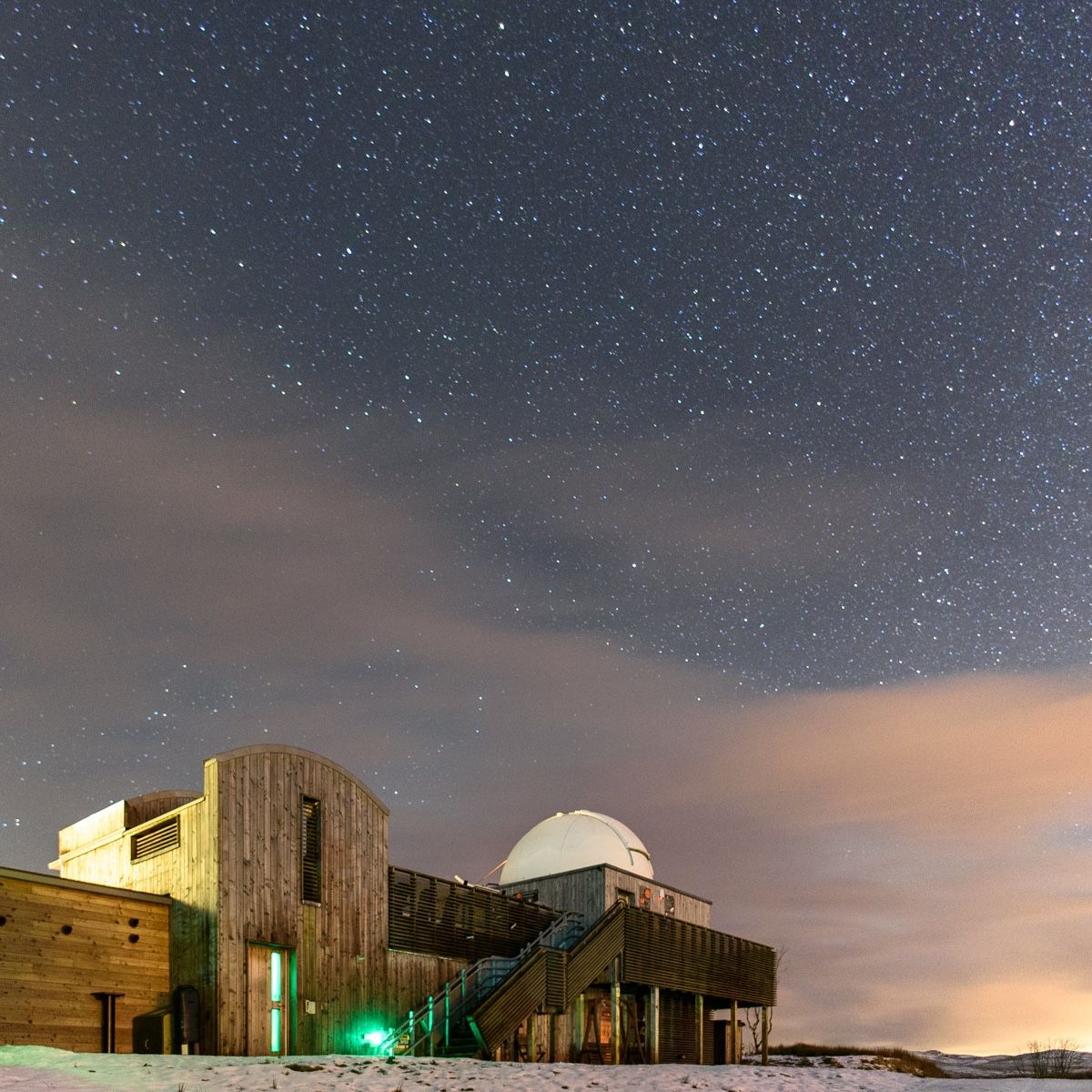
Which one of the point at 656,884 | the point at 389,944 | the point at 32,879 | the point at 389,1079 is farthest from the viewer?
the point at 656,884

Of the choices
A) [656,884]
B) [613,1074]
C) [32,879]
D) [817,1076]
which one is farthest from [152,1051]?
[656,884]

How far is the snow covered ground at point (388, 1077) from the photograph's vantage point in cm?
→ 1639

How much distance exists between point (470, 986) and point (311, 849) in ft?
16.0

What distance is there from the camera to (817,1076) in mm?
25219

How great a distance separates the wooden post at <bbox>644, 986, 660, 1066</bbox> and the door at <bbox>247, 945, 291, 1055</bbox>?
1262 centimetres

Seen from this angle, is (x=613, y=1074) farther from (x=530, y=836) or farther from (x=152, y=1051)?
(x=530, y=836)

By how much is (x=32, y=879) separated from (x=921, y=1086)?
18175 millimetres

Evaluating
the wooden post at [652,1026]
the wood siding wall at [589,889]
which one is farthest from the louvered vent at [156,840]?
the wooden post at [652,1026]

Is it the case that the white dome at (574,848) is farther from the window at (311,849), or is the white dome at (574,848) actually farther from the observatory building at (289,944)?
the window at (311,849)

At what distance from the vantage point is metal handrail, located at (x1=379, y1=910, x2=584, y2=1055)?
2488 cm

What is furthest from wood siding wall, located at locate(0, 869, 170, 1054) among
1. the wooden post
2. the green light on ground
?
the wooden post

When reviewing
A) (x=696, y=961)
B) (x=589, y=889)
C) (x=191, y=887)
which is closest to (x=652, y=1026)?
(x=696, y=961)

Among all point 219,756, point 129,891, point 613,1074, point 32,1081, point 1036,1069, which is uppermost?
point 219,756

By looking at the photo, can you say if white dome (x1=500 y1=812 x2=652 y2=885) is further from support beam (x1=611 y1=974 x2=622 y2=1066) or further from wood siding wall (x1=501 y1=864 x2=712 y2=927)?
support beam (x1=611 y1=974 x2=622 y2=1066)
